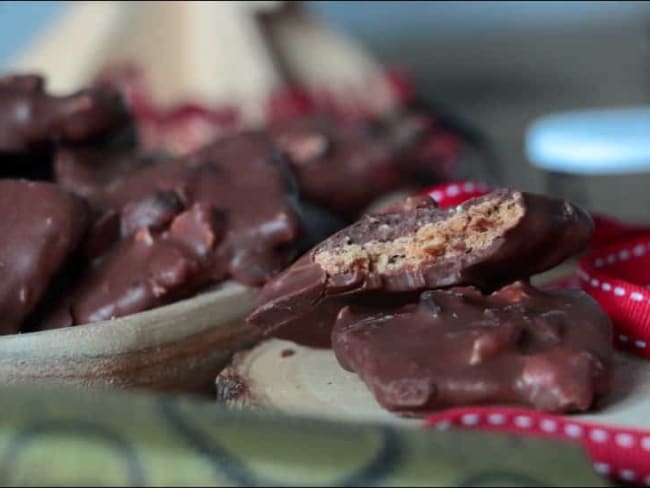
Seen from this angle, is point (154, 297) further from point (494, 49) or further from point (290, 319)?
point (494, 49)

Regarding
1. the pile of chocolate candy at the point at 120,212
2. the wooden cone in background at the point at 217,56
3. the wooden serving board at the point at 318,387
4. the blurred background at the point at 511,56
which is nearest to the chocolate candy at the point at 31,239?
the pile of chocolate candy at the point at 120,212

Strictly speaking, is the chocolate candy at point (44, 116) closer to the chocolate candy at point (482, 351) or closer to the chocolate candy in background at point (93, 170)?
the chocolate candy in background at point (93, 170)

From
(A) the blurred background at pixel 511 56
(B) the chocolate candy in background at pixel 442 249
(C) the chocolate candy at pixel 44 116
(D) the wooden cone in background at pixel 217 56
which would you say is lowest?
(A) the blurred background at pixel 511 56

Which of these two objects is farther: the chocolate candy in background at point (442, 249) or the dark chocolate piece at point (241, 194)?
the dark chocolate piece at point (241, 194)

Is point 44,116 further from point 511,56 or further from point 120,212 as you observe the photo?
point 511,56

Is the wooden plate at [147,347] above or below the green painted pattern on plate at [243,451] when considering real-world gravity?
below

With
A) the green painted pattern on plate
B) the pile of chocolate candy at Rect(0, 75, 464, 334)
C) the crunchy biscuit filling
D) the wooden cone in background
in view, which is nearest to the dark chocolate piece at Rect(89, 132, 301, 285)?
the pile of chocolate candy at Rect(0, 75, 464, 334)

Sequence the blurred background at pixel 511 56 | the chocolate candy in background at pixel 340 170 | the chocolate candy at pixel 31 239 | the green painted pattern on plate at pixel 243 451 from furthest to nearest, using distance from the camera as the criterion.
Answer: the blurred background at pixel 511 56 < the chocolate candy in background at pixel 340 170 < the chocolate candy at pixel 31 239 < the green painted pattern on plate at pixel 243 451

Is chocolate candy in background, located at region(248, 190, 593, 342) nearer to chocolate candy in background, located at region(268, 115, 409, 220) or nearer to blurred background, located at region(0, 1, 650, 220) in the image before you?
chocolate candy in background, located at region(268, 115, 409, 220)
